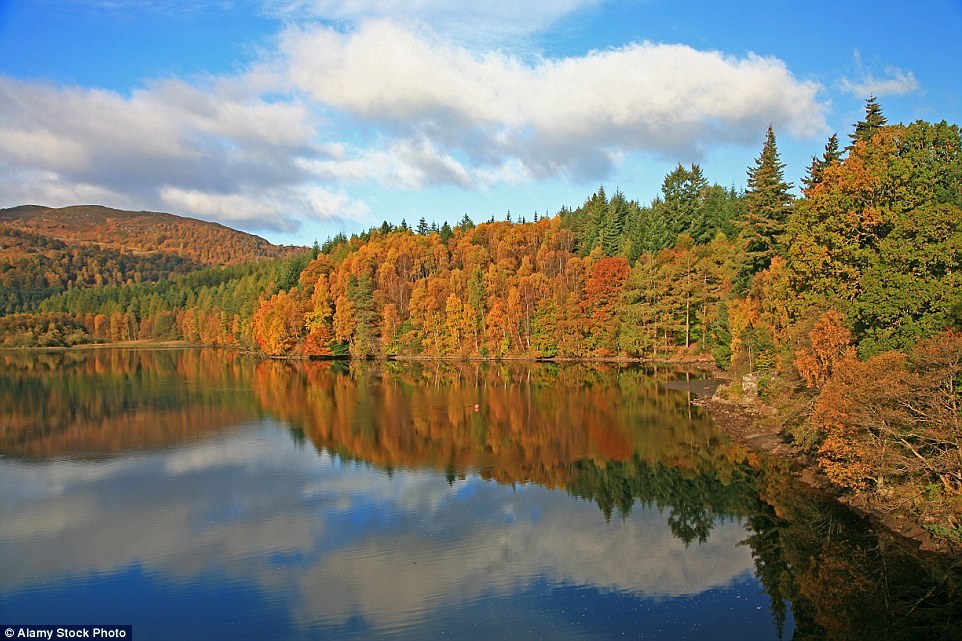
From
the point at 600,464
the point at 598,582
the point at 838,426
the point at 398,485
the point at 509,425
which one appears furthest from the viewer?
the point at 509,425

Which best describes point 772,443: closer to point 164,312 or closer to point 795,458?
point 795,458

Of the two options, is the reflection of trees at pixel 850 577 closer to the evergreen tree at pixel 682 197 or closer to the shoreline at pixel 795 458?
the shoreline at pixel 795 458

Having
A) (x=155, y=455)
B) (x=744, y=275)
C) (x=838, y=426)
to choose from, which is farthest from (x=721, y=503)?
(x=744, y=275)

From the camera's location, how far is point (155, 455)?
1238 inches

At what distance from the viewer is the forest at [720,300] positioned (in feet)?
62.0

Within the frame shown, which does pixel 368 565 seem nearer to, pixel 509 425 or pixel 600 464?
pixel 600 464

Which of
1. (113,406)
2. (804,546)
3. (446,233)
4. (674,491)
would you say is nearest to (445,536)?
(674,491)

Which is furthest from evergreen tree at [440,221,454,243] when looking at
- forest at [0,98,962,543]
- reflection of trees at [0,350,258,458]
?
reflection of trees at [0,350,258,458]

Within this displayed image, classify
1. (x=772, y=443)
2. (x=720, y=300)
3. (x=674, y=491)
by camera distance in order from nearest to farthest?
(x=674, y=491), (x=772, y=443), (x=720, y=300)

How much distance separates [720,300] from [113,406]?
5185cm

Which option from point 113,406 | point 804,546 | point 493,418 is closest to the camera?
point 804,546

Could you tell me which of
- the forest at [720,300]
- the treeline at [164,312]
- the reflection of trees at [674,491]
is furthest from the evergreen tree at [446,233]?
the reflection of trees at [674,491]

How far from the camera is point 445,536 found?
779 inches

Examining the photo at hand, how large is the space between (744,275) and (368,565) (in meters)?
40.6
